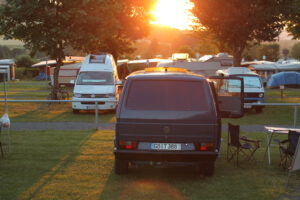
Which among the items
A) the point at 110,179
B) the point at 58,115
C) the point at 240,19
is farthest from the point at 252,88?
the point at 110,179

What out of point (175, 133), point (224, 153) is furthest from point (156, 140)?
point (224, 153)

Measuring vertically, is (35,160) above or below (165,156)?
below

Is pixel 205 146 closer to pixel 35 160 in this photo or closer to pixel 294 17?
pixel 35 160

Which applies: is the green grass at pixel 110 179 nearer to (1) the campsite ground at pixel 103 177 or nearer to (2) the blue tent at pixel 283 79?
(1) the campsite ground at pixel 103 177

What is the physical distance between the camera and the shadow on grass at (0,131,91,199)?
324 inches

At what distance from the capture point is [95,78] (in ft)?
78.2

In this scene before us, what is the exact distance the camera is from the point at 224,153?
466 inches

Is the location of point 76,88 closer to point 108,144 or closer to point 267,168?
point 108,144

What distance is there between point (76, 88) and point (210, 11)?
11832mm

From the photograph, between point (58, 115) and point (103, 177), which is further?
point (58, 115)

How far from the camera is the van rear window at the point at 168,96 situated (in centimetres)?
845

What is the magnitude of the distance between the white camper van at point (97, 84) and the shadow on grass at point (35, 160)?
693 cm

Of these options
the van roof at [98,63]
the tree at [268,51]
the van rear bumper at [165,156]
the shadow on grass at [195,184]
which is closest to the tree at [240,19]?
the van roof at [98,63]

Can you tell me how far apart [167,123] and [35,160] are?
3.77 metres
